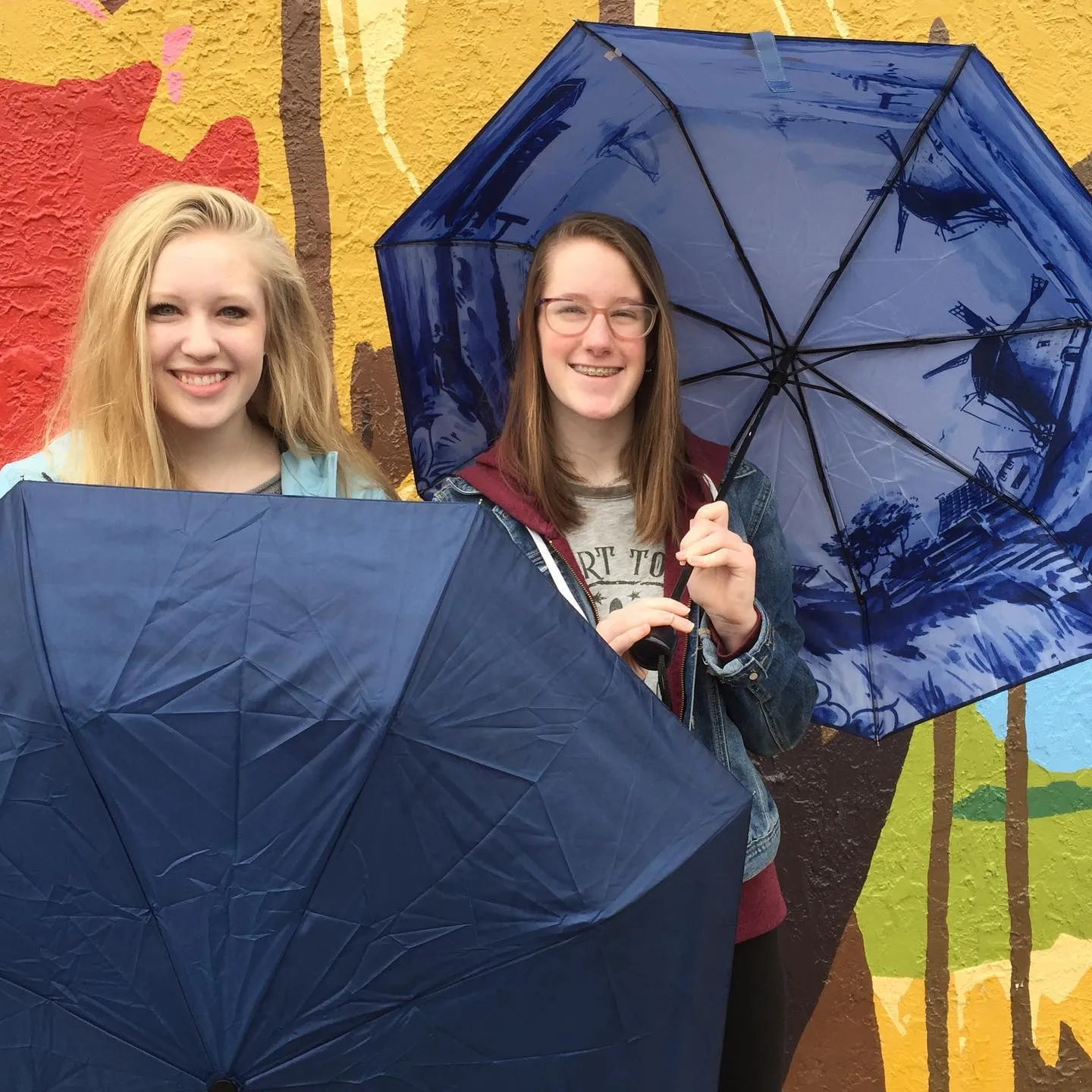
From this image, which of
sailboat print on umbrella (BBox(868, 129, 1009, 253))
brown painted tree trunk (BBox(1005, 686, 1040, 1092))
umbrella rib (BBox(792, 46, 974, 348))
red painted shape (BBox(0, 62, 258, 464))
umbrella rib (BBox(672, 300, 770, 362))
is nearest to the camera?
umbrella rib (BBox(792, 46, 974, 348))

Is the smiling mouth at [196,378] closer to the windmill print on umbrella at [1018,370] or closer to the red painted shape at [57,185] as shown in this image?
the windmill print on umbrella at [1018,370]

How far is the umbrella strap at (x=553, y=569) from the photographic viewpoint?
188cm

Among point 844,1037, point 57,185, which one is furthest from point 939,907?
point 57,185

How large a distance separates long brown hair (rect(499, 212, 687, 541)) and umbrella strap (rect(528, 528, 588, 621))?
5cm

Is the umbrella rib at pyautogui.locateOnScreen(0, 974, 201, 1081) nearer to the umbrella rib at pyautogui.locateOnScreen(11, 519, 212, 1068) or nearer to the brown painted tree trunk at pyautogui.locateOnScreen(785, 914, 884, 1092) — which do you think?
the umbrella rib at pyautogui.locateOnScreen(11, 519, 212, 1068)

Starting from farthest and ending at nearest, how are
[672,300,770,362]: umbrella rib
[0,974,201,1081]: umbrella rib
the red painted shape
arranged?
the red painted shape → [672,300,770,362]: umbrella rib → [0,974,201,1081]: umbrella rib

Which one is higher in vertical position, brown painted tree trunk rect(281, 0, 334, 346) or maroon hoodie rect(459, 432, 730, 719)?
brown painted tree trunk rect(281, 0, 334, 346)

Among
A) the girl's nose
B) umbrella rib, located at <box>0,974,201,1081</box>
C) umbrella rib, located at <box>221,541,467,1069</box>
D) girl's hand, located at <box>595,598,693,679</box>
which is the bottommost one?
umbrella rib, located at <box>0,974,201,1081</box>

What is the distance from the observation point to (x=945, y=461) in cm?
207

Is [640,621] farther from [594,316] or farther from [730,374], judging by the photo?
[730,374]

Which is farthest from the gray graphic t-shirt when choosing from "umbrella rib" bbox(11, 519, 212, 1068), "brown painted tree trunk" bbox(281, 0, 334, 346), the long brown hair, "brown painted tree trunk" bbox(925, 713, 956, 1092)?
"brown painted tree trunk" bbox(925, 713, 956, 1092)

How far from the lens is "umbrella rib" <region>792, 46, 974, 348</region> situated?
5.64 feet

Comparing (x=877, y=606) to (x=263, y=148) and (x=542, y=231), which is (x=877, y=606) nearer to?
(x=542, y=231)

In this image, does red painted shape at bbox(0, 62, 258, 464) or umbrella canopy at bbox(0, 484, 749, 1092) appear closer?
umbrella canopy at bbox(0, 484, 749, 1092)
